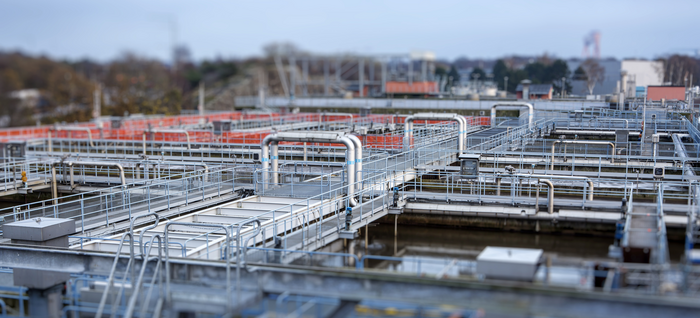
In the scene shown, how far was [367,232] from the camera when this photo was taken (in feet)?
69.6

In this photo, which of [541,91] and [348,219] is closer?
[348,219]

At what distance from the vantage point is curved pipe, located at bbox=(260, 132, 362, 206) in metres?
20.0

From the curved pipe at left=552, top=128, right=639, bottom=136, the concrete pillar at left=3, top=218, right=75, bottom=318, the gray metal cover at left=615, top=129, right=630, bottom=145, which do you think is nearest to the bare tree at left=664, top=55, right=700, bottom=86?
the curved pipe at left=552, top=128, right=639, bottom=136

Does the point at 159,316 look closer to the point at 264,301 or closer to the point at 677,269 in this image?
the point at 264,301

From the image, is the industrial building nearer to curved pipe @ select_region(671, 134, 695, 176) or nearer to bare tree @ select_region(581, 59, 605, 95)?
curved pipe @ select_region(671, 134, 695, 176)

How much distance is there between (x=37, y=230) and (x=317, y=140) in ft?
29.7

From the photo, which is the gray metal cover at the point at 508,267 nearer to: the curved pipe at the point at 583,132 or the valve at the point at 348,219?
the valve at the point at 348,219

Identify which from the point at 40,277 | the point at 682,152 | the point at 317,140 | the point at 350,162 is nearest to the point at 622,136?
the point at 682,152

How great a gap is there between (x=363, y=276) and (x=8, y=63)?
10861cm

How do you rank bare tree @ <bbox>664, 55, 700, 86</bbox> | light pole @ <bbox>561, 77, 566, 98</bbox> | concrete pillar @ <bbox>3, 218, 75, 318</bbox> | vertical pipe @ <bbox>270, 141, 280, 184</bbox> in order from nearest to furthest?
concrete pillar @ <bbox>3, 218, 75, 318</bbox> < vertical pipe @ <bbox>270, 141, 280, 184</bbox> < bare tree @ <bbox>664, 55, 700, 86</bbox> < light pole @ <bbox>561, 77, 566, 98</bbox>

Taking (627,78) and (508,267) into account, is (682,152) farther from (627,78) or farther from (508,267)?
(508,267)

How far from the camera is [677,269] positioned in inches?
424

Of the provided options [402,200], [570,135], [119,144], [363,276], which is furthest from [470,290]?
[119,144]

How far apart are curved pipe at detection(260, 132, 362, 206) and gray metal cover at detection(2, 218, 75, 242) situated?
7318mm
